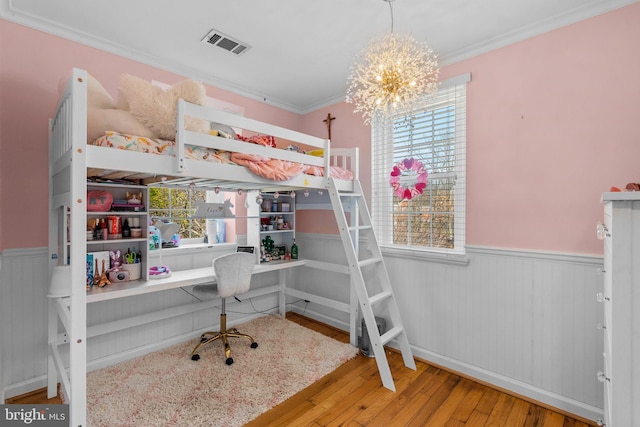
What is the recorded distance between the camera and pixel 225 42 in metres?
2.42

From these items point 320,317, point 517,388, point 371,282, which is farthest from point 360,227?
point 517,388

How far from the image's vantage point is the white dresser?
1.11 meters

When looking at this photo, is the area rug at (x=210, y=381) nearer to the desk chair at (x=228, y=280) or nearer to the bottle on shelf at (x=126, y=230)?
the desk chair at (x=228, y=280)

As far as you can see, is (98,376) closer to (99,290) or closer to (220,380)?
(99,290)

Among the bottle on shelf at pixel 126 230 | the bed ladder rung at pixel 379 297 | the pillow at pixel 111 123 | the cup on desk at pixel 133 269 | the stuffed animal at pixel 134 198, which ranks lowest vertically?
the bed ladder rung at pixel 379 297

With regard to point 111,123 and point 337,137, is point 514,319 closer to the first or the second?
point 337,137

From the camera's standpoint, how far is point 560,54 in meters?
2.06

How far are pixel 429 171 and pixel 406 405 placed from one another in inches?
74.9

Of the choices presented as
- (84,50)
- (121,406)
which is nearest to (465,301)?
(121,406)

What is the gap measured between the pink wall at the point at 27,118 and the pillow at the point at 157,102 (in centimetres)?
83

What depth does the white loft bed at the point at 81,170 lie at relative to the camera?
1.42 m

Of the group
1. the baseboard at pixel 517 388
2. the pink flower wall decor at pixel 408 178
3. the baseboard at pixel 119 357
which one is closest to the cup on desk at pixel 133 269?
the baseboard at pixel 119 357

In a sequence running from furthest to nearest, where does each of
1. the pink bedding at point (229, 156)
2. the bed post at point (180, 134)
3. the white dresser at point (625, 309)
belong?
the bed post at point (180, 134) < the pink bedding at point (229, 156) < the white dresser at point (625, 309)

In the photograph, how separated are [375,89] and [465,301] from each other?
1889 mm
